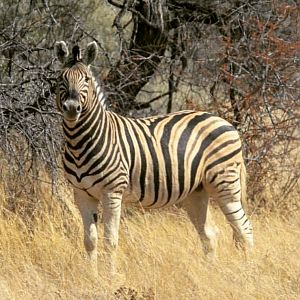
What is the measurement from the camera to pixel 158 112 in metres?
11.1

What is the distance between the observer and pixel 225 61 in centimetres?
994

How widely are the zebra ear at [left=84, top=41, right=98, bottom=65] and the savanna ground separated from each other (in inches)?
64.3

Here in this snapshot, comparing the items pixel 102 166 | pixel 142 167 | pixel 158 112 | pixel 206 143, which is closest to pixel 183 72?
pixel 158 112

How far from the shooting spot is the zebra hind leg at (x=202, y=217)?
24.5 feet

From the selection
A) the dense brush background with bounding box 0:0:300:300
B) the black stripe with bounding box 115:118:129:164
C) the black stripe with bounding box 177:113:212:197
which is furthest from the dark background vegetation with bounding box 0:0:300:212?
the black stripe with bounding box 177:113:212:197

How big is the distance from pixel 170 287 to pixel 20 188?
320 centimetres

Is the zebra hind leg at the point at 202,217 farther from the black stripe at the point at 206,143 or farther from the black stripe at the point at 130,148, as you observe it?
the black stripe at the point at 130,148

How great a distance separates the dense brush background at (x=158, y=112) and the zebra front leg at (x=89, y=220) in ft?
0.44

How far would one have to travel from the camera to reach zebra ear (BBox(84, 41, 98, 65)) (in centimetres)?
697

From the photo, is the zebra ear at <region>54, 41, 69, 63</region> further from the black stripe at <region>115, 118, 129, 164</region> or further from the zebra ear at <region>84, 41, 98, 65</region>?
the black stripe at <region>115, 118, 129, 164</region>

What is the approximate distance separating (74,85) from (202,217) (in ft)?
5.98

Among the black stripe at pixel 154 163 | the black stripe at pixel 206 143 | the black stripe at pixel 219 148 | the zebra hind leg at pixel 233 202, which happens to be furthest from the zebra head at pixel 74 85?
the zebra hind leg at pixel 233 202

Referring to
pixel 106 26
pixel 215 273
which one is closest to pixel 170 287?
pixel 215 273

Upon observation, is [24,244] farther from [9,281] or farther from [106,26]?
[106,26]
